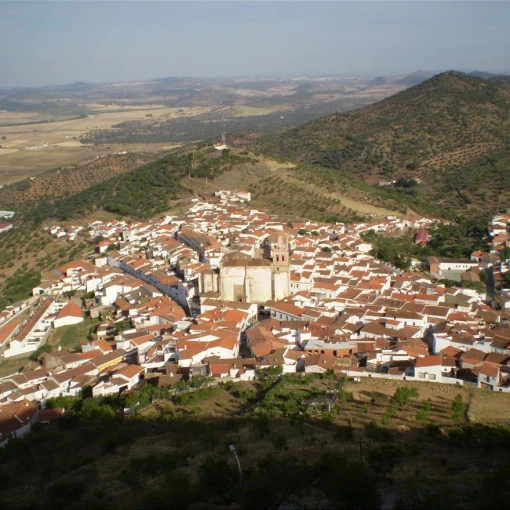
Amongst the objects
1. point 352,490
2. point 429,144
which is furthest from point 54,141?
point 352,490

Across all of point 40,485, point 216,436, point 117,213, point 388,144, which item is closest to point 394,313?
point 216,436

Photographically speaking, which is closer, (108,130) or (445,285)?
(445,285)

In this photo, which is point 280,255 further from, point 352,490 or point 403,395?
point 352,490

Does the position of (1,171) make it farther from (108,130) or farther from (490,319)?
(490,319)

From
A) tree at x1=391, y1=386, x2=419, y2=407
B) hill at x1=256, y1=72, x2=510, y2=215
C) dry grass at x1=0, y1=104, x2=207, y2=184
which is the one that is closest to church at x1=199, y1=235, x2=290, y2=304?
tree at x1=391, y1=386, x2=419, y2=407

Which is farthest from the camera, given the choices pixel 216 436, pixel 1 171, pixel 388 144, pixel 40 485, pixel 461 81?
pixel 1 171

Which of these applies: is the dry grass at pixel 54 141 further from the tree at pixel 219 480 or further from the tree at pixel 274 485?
the tree at pixel 274 485

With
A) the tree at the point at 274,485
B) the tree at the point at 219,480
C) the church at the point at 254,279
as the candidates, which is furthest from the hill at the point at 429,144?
the tree at the point at 219,480

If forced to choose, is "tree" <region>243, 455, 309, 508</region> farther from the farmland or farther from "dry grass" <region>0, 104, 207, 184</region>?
"dry grass" <region>0, 104, 207, 184</region>
